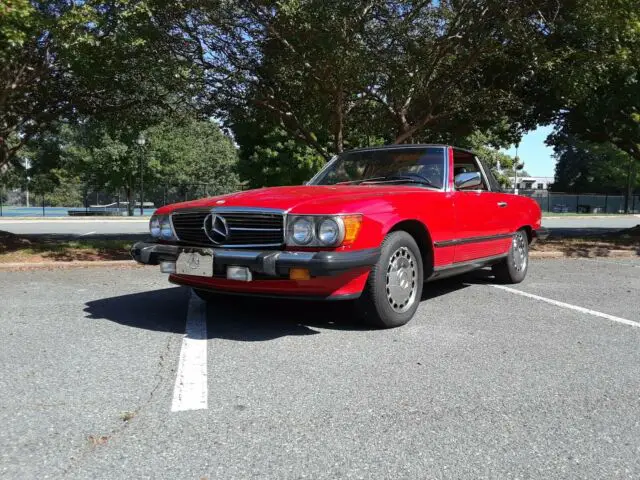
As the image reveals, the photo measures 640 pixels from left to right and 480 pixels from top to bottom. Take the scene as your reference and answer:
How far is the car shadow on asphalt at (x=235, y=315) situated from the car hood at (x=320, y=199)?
93 centimetres

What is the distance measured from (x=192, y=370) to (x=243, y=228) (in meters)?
1.29

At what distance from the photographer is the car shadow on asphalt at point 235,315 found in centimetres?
463

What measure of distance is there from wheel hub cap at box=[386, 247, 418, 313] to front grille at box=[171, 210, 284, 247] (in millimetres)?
989

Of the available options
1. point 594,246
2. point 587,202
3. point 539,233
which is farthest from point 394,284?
point 587,202

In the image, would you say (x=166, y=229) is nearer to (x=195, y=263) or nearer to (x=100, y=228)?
(x=195, y=263)

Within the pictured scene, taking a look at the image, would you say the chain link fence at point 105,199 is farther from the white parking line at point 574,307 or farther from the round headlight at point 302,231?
the round headlight at point 302,231

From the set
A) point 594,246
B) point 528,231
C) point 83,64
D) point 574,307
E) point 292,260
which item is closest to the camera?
point 292,260

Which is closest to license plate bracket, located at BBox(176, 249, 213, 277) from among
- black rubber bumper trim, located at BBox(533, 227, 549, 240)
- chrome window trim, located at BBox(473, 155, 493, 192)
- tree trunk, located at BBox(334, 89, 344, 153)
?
chrome window trim, located at BBox(473, 155, 493, 192)

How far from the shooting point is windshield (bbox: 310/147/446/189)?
554 cm

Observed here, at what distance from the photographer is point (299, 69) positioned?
1061 centimetres

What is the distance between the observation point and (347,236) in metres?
4.18

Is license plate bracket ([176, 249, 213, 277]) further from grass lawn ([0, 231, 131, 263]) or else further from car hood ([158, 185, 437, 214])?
grass lawn ([0, 231, 131, 263])

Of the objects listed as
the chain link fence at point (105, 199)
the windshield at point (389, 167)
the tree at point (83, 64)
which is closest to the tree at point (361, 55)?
the tree at point (83, 64)

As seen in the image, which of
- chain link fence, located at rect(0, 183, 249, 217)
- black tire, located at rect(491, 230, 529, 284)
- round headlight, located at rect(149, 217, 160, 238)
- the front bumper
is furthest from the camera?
chain link fence, located at rect(0, 183, 249, 217)
